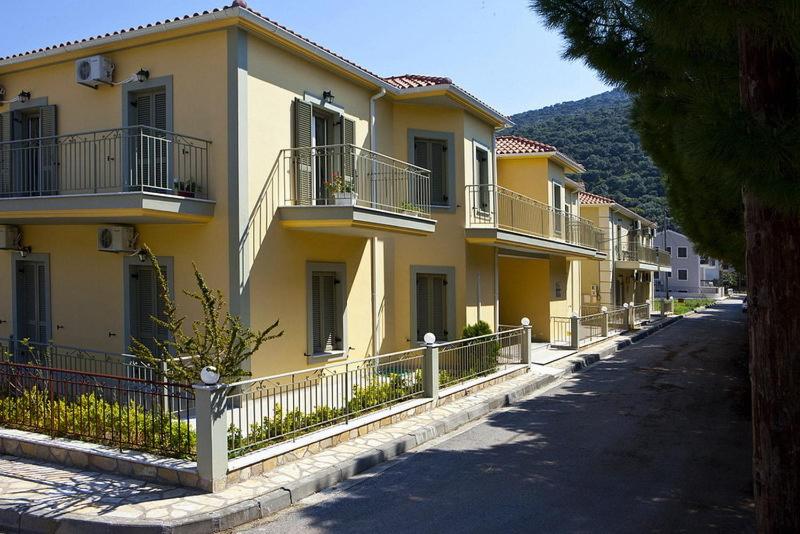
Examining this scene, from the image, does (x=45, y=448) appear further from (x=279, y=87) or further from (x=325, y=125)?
(x=325, y=125)

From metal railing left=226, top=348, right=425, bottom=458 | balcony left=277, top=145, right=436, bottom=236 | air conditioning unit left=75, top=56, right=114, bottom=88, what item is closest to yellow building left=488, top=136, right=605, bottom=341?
balcony left=277, top=145, right=436, bottom=236

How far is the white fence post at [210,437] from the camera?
6488 millimetres

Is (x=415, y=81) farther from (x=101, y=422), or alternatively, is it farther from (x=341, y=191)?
(x=101, y=422)

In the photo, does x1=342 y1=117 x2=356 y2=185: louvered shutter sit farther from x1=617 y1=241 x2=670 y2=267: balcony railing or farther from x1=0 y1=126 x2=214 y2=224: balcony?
x1=617 y1=241 x2=670 y2=267: balcony railing

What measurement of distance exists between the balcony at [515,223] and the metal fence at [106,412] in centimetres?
903

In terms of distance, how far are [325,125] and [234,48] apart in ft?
8.97

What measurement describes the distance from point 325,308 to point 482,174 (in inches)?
253

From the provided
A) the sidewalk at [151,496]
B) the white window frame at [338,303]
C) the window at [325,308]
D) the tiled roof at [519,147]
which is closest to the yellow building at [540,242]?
the tiled roof at [519,147]

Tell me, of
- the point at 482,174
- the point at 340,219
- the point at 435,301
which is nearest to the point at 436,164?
the point at 482,174

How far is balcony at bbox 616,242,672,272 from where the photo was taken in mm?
34747

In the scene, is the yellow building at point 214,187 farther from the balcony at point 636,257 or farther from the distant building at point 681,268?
the distant building at point 681,268

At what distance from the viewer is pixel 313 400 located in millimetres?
9289

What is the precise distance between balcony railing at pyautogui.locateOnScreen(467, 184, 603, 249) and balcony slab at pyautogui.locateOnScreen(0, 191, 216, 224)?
7.24 meters

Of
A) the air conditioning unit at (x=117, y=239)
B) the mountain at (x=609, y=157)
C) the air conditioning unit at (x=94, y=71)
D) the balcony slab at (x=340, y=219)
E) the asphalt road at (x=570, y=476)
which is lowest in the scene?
the asphalt road at (x=570, y=476)
